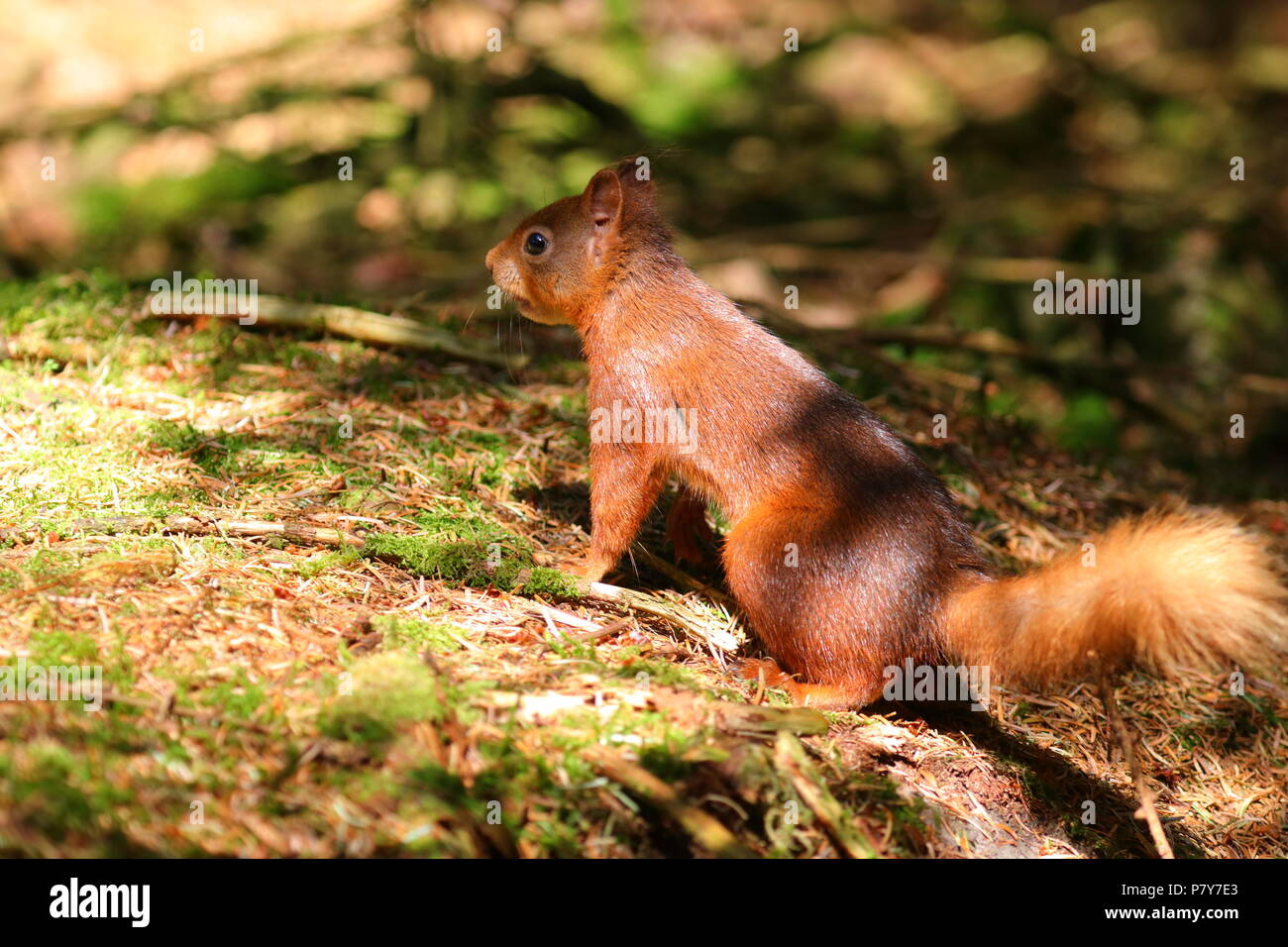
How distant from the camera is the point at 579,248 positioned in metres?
3.74

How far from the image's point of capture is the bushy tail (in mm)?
2432

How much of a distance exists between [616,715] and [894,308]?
5789 millimetres

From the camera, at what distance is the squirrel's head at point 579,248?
3719mm

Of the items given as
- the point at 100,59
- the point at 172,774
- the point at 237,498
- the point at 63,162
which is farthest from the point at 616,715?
the point at 100,59

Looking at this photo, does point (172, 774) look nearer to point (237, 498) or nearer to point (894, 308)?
point (237, 498)

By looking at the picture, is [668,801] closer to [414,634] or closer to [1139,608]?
[414,634]

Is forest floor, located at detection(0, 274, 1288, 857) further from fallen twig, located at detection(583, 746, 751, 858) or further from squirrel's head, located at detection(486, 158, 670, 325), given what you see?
squirrel's head, located at detection(486, 158, 670, 325)

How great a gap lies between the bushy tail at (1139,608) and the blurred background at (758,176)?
2.16 metres

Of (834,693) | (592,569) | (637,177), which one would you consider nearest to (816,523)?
(834,693)

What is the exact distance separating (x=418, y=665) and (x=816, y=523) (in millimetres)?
1243

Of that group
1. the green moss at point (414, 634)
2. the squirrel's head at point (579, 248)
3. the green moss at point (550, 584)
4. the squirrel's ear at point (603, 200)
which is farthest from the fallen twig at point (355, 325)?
the green moss at point (414, 634)

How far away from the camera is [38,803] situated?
1906mm

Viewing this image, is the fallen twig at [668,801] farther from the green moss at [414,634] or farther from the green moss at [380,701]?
the green moss at [414,634]

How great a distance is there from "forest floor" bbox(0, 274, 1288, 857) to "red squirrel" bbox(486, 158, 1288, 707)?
25cm
